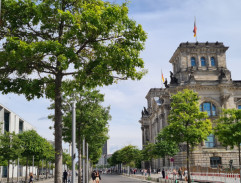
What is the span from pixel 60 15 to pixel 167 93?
60.6m

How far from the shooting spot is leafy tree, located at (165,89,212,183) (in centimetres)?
3206

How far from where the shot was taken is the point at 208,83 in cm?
6625

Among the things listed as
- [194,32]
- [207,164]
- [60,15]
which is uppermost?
[194,32]

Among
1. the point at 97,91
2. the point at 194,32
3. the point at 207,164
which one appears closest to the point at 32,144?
the point at 97,91

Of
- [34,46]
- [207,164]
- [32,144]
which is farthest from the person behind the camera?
[207,164]

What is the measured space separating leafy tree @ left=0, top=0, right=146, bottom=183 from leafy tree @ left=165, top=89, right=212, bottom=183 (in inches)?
758

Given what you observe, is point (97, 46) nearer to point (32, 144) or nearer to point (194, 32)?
point (32, 144)

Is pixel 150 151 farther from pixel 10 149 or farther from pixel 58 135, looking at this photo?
pixel 58 135

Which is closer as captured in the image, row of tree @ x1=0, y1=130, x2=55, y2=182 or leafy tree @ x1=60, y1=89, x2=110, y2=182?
leafy tree @ x1=60, y1=89, x2=110, y2=182

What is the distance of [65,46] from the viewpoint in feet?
42.8

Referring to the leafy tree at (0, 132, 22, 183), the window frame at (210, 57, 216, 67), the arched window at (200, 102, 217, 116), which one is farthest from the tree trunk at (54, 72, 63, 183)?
the window frame at (210, 57, 216, 67)

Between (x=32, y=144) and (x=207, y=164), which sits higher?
(x=32, y=144)

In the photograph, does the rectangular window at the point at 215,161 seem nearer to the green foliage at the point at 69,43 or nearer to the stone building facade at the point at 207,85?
the stone building facade at the point at 207,85

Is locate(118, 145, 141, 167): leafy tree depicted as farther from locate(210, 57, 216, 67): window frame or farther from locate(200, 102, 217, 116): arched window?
locate(210, 57, 216, 67): window frame
